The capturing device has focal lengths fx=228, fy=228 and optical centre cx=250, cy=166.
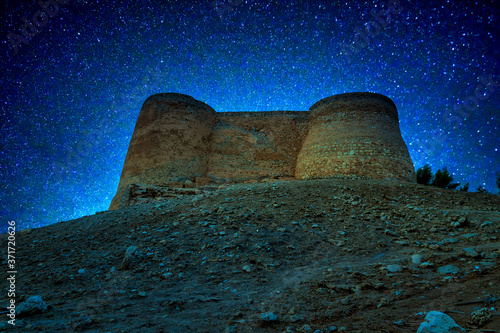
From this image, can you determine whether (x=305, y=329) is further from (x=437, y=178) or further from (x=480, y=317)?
(x=437, y=178)

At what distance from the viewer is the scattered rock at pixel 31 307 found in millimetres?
2003

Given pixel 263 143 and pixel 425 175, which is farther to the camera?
pixel 425 175

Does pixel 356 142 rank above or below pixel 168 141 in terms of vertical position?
below

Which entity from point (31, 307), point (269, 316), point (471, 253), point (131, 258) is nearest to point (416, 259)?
point (471, 253)

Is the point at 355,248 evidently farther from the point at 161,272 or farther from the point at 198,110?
the point at 198,110

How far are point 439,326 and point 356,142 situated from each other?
10684 mm

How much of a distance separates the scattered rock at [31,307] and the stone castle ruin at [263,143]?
353 inches

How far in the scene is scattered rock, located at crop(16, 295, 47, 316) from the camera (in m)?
2.00

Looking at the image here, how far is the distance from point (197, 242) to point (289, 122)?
1156 cm

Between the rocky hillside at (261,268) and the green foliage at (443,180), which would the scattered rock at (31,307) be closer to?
the rocky hillside at (261,268)

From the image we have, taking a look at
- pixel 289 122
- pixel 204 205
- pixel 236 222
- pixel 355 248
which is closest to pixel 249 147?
pixel 289 122

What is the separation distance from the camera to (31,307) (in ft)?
6.64

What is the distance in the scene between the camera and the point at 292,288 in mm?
2385

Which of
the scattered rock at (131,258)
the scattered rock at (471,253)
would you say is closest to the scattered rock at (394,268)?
the scattered rock at (471,253)
